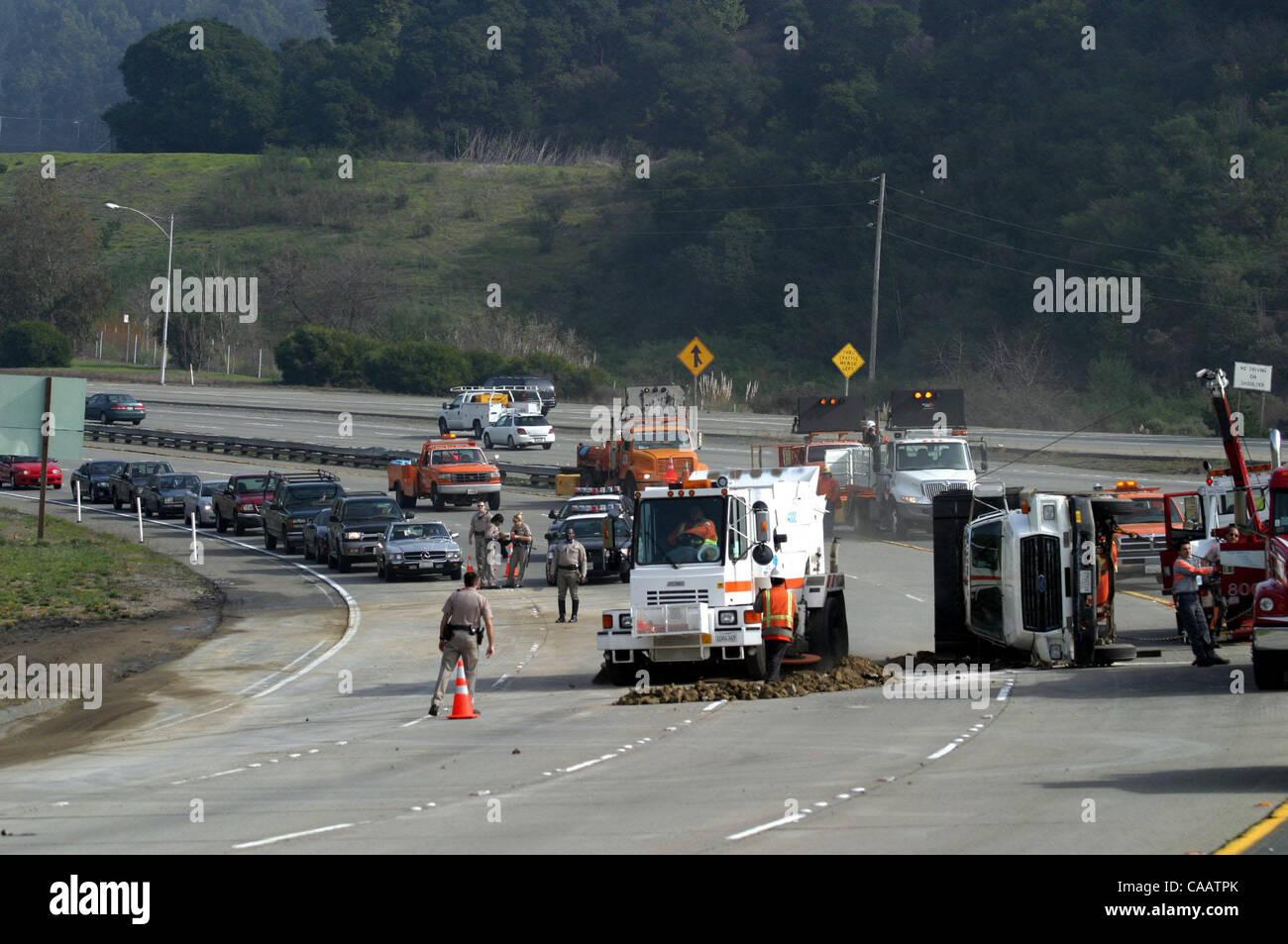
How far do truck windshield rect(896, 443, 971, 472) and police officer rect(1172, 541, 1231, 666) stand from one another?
713 inches

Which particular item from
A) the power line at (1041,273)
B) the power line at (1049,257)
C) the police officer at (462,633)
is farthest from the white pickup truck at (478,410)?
the police officer at (462,633)

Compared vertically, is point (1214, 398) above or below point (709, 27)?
below

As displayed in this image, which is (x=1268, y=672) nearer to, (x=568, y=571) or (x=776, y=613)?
(x=776, y=613)

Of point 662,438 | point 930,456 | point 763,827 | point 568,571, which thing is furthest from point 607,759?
point 662,438

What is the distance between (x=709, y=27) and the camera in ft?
416

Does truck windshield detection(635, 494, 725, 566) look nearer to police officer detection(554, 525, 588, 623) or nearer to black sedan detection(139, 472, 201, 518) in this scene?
police officer detection(554, 525, 588, 623)

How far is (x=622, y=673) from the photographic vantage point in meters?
20.5

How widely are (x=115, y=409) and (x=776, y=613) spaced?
50432mm

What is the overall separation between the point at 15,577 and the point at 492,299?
53796 mm

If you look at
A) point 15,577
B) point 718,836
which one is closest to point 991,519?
point 718,836

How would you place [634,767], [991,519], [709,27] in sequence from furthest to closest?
[709,27]
[991,519]
[634,767]
